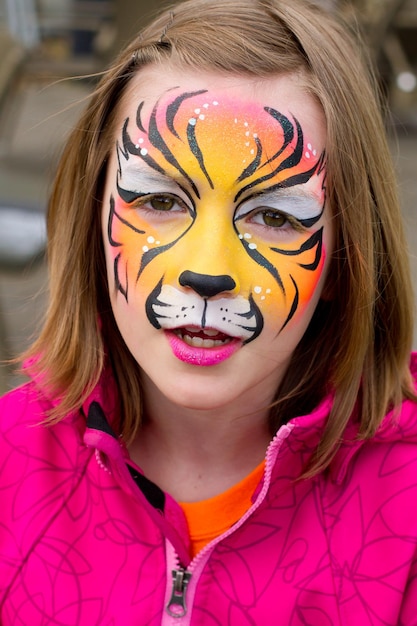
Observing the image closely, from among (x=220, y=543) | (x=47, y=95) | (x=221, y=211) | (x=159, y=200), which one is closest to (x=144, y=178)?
(x=159, y=200)

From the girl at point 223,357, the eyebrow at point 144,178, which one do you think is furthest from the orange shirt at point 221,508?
the eyebrow at point 144,178

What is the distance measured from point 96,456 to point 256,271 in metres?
0.46

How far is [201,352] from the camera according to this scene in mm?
1313

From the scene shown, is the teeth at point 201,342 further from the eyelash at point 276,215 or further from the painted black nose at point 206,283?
the eyelash at point 276,215

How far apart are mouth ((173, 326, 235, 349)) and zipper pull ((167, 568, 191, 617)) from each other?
395mm

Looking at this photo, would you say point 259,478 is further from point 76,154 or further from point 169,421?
point 76,154

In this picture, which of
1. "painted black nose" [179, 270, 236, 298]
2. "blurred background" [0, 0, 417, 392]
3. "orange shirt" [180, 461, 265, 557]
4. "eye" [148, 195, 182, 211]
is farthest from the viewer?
"blurred background" [0, 0, 417, 392]

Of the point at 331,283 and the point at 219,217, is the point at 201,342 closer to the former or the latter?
the point at 219,217

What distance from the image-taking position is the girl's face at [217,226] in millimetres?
1288

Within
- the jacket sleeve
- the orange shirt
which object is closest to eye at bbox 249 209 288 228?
the orange shirt

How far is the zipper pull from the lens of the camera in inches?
53.8

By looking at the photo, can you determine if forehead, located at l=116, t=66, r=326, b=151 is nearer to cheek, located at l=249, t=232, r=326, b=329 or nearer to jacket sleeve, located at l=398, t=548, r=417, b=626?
cheek, located at l=249, t=232, r=326, b=329

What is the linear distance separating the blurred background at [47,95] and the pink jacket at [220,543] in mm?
444

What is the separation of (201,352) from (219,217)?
0.71ft
